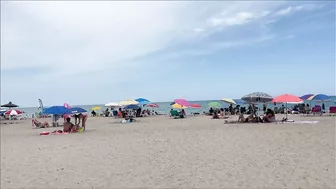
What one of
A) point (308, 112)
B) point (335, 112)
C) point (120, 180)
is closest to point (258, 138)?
point (120, 180)

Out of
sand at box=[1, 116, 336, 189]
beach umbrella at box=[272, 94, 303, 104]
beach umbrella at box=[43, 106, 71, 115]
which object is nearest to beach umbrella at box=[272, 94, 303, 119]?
beach umbrella at box=[272, 94, 303, 104]

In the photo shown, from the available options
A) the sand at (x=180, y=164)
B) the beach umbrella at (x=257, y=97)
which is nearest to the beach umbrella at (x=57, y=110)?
the sand at (x=180, y=164)

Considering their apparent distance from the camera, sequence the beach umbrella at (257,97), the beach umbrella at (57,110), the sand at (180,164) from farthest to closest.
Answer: the beach umbrella at (257,97) → the beach umbrella at (57,110) → the sand at (180,164)

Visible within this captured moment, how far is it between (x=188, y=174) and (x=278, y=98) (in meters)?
13.8

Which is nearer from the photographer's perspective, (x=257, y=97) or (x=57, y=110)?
(x=57, y=110)

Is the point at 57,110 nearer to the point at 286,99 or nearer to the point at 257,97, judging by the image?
the point at 257,97

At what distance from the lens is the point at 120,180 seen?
738cm

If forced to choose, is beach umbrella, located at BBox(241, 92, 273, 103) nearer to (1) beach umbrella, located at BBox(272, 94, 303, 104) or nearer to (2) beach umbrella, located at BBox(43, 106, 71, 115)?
(1) beach umbrella, located at BBox(272, 94, 303, 104)

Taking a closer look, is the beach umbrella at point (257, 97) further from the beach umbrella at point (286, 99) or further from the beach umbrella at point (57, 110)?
the beach umbrella at point (57, 110)

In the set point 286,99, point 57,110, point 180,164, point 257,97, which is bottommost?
point 180,164

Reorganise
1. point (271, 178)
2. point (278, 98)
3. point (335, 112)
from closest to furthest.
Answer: point (271, 178), point (278, 98), point (335, 112)

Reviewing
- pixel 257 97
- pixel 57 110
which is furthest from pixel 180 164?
pixel 257 97

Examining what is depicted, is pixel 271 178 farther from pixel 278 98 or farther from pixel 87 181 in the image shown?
pixel 278 98

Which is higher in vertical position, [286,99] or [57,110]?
[286,99]
